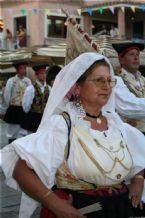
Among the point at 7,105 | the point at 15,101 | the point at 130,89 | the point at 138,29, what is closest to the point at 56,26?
the point at 138,29

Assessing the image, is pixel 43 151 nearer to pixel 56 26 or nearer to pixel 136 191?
pixel 136 191

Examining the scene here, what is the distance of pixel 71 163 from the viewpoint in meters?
2.67

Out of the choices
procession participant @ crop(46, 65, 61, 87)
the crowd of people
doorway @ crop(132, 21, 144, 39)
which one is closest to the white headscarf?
procession participant @ crop(46, 65, 61, 87)

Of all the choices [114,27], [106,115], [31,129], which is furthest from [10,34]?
[106,115]

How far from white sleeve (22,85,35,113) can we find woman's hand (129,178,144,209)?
20.5 feet

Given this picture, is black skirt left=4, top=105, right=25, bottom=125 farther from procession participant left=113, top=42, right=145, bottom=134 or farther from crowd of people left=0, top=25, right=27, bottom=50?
crowd of people left=0, top=25, right=27, bottom=50

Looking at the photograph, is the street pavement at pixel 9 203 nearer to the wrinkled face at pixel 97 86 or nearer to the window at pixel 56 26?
the wrinkled face at pixel 97 86

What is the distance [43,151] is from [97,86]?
48cm

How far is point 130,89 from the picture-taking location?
486 cm

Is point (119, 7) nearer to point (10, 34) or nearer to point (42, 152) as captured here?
point (10, 34)

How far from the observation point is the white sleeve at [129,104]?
4.58 metres

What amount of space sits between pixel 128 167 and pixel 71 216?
1.51ft

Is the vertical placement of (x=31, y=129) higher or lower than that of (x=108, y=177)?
lower

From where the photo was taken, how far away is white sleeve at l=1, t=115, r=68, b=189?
260 cm
